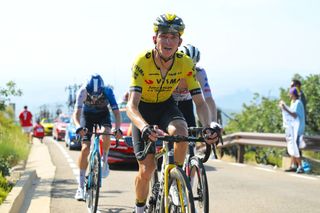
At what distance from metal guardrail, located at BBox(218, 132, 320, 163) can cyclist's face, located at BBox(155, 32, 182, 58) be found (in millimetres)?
8329

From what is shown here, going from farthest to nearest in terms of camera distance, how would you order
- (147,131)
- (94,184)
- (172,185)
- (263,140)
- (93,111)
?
1. (263,140)
2. (93,111)
3. (94,184)
4. (172,185)
5. (147,131)

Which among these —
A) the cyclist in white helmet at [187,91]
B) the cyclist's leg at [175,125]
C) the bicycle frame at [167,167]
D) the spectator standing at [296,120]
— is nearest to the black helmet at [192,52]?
the cyclist in white helmet at [187,91]

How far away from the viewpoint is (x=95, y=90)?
775 cm

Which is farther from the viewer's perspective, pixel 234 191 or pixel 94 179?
pixel 234 191

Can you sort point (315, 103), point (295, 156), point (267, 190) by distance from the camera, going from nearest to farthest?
1. point (267, 190)
2. point (295, 156)
3. point (315, 103)

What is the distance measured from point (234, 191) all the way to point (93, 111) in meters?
2.98

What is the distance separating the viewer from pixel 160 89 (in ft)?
17.1

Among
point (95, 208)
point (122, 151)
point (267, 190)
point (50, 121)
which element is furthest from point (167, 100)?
point (50, 121)

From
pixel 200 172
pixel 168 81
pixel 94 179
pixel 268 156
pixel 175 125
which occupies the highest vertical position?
pixel 168 81

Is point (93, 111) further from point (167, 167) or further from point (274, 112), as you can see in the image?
point (274, 112)

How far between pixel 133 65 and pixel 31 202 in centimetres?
396

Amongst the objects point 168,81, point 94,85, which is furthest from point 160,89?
point 94,85

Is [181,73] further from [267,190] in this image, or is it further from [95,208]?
[267,190]

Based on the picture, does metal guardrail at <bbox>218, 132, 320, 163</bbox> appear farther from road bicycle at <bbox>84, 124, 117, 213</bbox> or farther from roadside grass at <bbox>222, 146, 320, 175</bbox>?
road bicycle at <bbox>84, 124, 117, 213</bbox>
